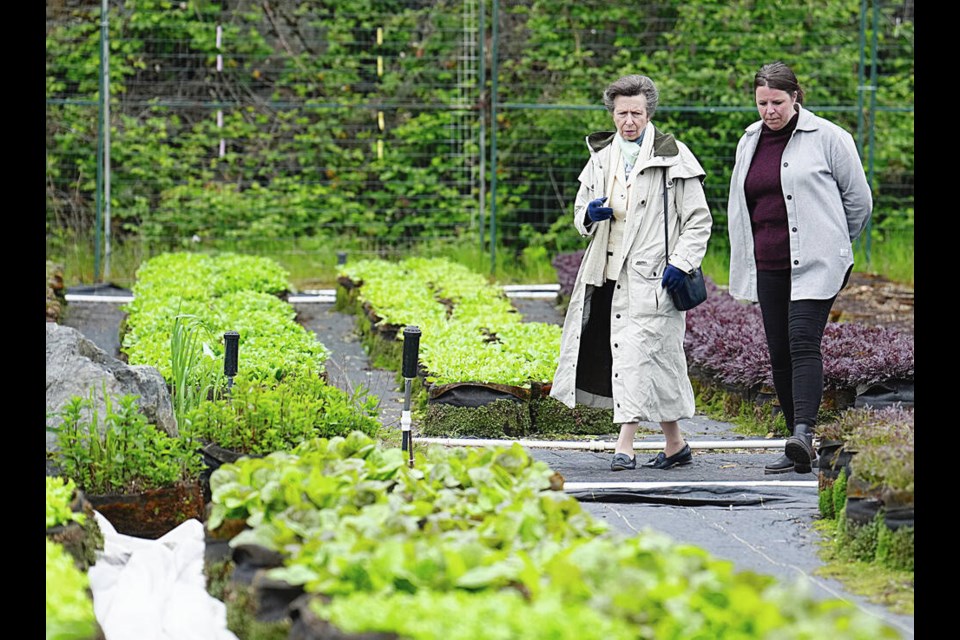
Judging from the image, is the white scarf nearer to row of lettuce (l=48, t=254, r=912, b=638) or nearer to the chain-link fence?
row of lettuce (l=48, t=254, r=912, b=638)

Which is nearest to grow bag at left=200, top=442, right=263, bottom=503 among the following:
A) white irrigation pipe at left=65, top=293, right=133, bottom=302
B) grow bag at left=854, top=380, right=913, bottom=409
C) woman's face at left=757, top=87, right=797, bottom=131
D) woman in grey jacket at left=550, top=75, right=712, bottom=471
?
woman in grey jacket at left=550, top=75, right=712, bottom=471

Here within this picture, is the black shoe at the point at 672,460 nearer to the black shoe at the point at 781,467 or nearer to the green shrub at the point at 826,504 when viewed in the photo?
the black shoe at the point at 781,467

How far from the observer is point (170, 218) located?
1313 centimetres

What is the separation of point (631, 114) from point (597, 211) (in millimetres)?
443

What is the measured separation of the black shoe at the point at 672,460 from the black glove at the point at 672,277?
735 millimetres

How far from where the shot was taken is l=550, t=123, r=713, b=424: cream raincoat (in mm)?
5887

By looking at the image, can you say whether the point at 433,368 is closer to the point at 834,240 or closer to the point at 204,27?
the point at 834,240

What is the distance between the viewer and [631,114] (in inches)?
232

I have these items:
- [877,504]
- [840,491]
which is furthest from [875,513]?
[840,491]

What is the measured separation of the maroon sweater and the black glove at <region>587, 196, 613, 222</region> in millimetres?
660

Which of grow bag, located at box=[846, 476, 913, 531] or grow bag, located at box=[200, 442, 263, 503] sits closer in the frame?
grow bag, located at box=[846, 476, 913, 531]

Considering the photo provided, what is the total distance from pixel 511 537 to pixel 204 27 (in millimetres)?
10959

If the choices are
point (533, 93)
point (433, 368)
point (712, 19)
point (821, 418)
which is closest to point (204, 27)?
point (533, 93)

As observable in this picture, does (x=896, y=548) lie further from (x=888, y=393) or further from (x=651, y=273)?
(x=888, y=393)
